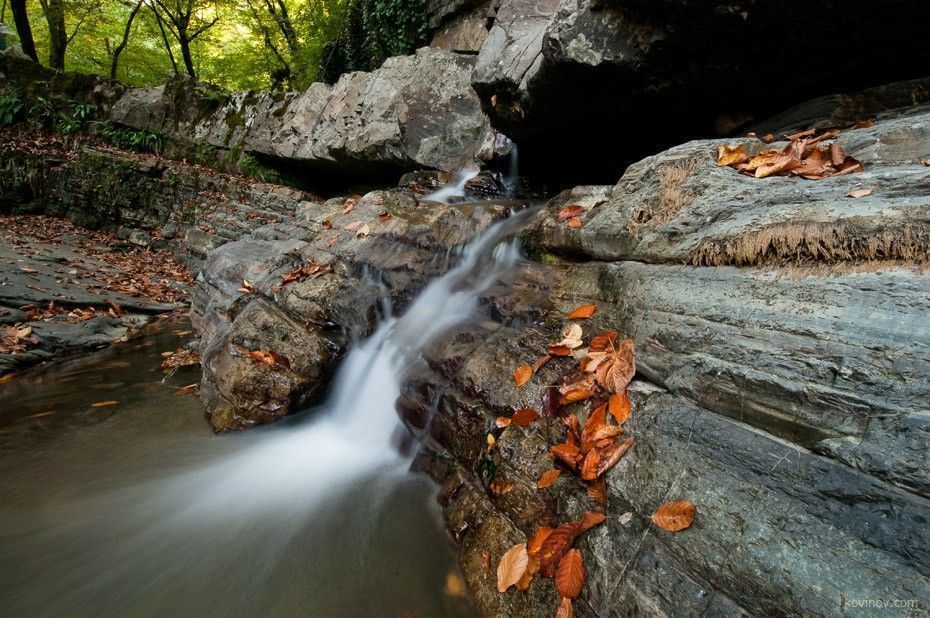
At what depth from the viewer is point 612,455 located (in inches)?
84.0

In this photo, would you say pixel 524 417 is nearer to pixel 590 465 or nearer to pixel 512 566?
pixel 590 465

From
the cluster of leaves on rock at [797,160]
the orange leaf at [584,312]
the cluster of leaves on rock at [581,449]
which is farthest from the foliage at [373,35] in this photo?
the cluster of leaves on rock at [581,449]

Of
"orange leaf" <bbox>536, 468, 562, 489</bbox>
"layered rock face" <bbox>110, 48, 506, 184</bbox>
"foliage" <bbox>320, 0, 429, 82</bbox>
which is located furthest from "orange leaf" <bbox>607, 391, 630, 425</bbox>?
"foliage" <bbox>320, 0, 429, 82</bbox>

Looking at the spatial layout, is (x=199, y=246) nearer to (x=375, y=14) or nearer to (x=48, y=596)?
(x=375, y=14)

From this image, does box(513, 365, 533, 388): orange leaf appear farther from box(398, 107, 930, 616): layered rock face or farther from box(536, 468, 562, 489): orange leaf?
box(536, 468, 562, 489): orange leaf

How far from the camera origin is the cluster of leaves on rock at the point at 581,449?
6.49 ft

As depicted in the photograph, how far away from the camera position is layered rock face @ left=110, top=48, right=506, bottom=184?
8.23 metres

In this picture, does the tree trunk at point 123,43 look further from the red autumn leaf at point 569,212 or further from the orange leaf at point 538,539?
the orange leaf at point 538,539

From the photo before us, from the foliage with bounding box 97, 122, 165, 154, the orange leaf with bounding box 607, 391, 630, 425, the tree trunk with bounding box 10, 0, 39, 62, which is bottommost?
the orange leaf with bounding box 607, 391, 630, 425

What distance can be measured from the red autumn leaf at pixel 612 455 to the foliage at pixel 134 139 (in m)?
15.0

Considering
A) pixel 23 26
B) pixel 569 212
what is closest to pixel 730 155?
pixel 569 212

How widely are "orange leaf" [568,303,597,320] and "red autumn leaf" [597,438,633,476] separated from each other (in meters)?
1.01

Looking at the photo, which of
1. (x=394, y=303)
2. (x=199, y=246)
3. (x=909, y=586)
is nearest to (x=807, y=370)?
(x=909, y=586)

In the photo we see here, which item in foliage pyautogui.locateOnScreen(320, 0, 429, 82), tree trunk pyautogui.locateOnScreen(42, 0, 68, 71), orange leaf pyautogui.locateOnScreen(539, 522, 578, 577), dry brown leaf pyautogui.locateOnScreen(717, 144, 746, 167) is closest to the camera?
orange leaf pyautogui.locateOnScreen(539, 522, 578, 577)
